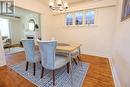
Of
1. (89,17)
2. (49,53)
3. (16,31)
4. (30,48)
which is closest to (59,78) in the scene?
(49,53)

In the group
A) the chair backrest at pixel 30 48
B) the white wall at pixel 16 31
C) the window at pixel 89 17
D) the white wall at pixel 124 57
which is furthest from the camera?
the white wall at pixel 16 31

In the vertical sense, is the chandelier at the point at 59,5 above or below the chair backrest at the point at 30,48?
above

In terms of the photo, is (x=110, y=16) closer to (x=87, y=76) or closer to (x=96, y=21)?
(x=96, y=21)

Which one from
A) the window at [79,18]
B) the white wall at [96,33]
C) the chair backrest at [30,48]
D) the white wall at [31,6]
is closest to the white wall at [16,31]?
the white wall at [31,6]

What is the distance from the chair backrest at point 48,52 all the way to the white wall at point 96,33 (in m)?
2.41

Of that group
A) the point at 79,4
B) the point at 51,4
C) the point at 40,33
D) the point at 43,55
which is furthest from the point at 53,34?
the point at 43,55

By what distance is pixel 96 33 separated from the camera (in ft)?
11.2

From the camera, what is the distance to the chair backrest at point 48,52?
1.51 m

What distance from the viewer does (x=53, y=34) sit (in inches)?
181

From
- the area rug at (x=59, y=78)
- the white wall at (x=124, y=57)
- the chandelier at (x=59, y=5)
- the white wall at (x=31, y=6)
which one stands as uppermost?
the white wall at (x=31, y=6)

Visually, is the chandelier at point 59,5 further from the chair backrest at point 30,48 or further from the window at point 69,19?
the window at point 69,19

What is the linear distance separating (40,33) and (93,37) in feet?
8.23

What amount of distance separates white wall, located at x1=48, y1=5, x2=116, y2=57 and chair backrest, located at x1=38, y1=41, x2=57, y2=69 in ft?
7.89

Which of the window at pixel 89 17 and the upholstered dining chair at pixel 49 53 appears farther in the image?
the window at pixel 89 17
